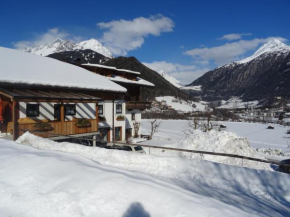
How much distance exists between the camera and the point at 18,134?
11.9 m

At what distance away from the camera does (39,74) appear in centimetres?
1702

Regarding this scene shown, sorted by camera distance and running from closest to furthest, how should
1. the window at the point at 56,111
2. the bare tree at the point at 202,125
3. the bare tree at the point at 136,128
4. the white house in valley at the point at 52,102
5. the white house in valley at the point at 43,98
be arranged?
the white house in valley at the point at 43,98, the white house in valley at the point at 52,102, the window at the point at 56,111, the bare tree at the point at 136,128, the bare tree at the point at 202,125

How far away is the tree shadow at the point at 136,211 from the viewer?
172 inches

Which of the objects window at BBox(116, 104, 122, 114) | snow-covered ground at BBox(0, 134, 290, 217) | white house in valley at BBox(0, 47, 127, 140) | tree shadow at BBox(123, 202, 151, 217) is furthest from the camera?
window at BBox(116, 104, 122, 114)

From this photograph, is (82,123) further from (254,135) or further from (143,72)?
(143,72)

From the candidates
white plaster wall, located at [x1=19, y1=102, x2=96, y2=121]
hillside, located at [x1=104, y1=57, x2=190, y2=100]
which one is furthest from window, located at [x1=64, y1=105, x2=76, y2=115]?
hillside, located at [x1=104, y1=57, x2=190, y2=100]

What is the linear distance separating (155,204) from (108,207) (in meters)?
0.97

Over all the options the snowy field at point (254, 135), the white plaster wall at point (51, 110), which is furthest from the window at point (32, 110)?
the snowy field at point (254, 135)

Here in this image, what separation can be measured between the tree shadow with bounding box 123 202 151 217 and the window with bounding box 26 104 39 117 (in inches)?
541

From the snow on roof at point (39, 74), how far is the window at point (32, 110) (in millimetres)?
1807

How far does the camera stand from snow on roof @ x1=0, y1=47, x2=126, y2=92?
49.5ft

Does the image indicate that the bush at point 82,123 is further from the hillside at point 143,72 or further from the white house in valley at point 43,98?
the hillside at point 143,72

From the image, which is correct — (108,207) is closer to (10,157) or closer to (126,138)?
(10,157)

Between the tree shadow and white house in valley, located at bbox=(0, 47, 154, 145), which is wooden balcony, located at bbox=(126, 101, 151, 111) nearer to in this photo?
white house in valley, located at bbox=(0, 47, 154, 145)
